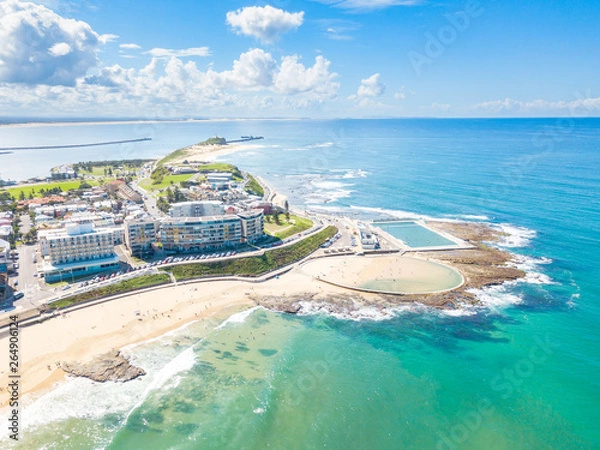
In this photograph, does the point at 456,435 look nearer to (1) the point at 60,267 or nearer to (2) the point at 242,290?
(2) the point at 242,290

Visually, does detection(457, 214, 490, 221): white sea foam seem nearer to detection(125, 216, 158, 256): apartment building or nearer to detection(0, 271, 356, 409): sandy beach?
detection(0, 271, 356, 409): sandy beach

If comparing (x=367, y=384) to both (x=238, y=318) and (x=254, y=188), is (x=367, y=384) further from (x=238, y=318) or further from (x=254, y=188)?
(x=254, y=188)

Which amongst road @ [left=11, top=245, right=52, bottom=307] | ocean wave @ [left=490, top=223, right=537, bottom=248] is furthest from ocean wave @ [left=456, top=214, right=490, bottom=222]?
road @ [left=11, top=245, right=52, bottom=307]

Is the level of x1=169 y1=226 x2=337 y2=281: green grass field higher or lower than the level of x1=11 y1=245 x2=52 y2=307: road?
lower

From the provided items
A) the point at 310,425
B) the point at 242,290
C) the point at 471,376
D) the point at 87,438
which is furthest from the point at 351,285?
the point at 87,438

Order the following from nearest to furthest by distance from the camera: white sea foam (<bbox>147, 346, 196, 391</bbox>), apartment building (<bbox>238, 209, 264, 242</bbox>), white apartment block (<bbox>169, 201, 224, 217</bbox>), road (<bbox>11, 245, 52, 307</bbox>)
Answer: white sea foam (<bbox>147, 346, 196, 391</bbox>) < road (<bbox>11, 245, 52, 307</bbox>) < apartment building (<bbox>238, 209, 264, 242</bbox>) < white apartment block (<bbox>169, 201, 224, 217</bbox>)

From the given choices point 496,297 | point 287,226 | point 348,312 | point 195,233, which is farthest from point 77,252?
point 496,297
